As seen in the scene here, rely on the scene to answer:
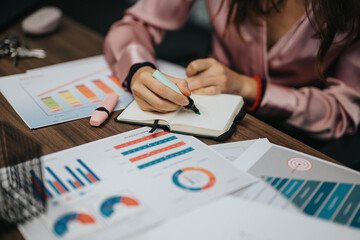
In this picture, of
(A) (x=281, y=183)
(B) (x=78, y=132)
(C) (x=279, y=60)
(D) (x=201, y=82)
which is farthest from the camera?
(C) (x=279, y=60)

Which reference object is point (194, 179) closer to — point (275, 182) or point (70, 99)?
point (275, 182)

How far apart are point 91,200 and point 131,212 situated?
0.06m

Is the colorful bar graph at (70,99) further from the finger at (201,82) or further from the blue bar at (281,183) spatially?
the blue bar at (281,183)

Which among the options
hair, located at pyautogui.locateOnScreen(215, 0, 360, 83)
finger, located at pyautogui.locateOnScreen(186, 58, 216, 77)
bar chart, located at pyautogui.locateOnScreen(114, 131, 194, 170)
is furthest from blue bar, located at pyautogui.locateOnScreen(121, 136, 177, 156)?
hair, located at pyautogui.locateOnScreen(215, 0, 360, 83)

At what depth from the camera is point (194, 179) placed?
1.82ft

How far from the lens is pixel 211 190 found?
0.53m

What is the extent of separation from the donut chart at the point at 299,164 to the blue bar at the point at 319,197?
0.14 ft

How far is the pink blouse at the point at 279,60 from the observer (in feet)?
2.87

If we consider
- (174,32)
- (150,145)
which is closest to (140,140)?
(150,145)

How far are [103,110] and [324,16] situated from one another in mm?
571

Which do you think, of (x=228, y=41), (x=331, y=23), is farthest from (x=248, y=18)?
(x=331, y=23)

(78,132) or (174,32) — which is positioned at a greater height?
(78,132)

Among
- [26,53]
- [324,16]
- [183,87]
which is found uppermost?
[324,16]

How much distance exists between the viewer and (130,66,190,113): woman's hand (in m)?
0.67
